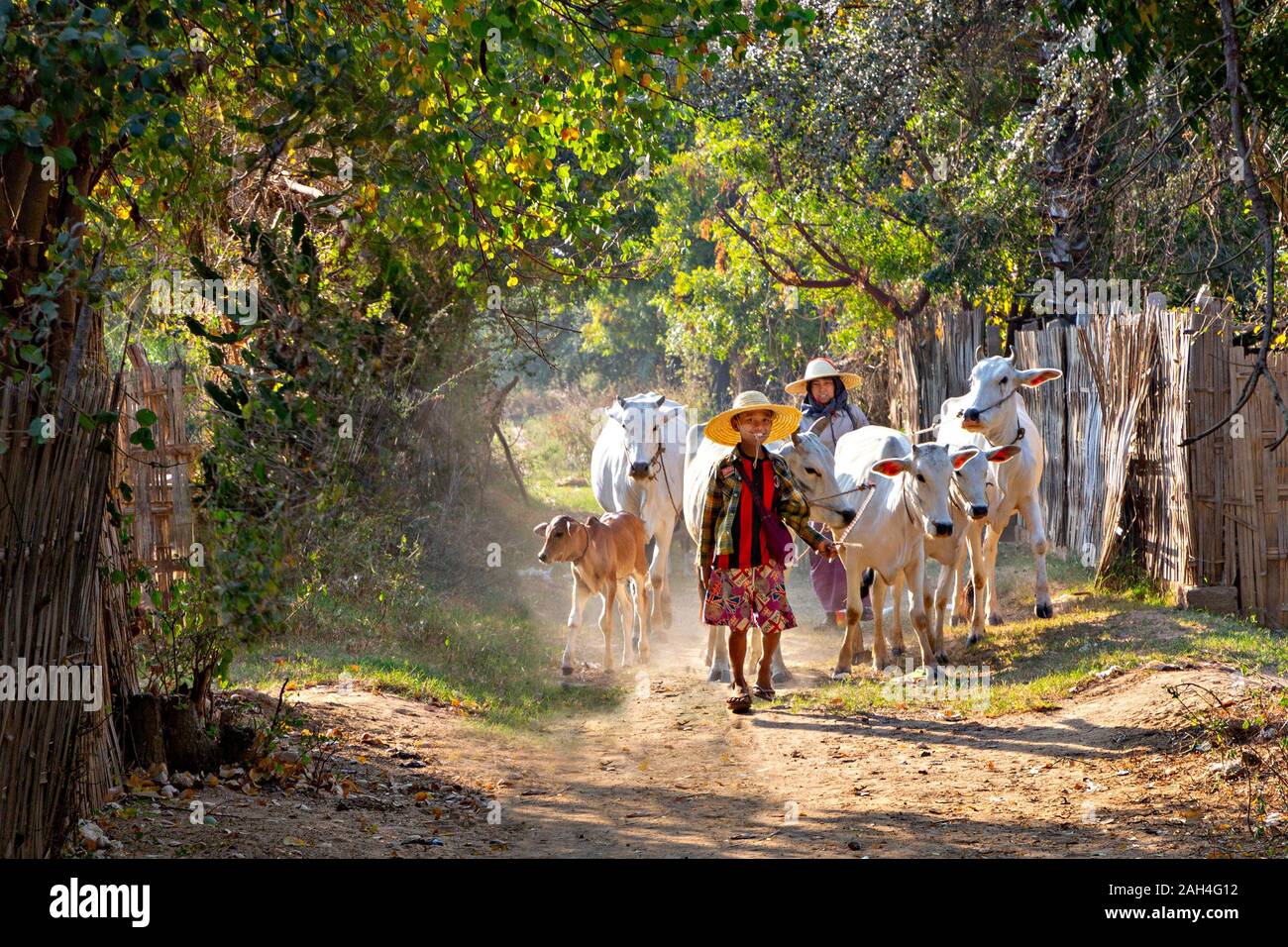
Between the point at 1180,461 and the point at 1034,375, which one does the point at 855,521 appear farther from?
the point at 1180,461

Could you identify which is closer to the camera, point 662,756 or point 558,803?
point 558,803

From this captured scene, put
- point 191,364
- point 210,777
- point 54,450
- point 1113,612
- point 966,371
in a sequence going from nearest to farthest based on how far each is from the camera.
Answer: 1. point 54,450
2. point 210,777
3. point 1113,612
4. point 191,364
5. point 966,371

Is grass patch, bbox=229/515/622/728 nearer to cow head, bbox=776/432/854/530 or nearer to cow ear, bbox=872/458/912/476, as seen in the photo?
cow head, bbox=776/432/854/530

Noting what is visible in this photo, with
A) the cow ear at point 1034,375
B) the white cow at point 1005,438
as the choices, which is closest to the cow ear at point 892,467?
the white cow at point 1005,438

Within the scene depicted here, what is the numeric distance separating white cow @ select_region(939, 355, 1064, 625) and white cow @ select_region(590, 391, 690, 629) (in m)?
2.61

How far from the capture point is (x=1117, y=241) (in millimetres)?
12180

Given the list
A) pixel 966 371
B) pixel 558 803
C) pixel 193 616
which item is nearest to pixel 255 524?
pixel 193 616

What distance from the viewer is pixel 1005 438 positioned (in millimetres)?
11250

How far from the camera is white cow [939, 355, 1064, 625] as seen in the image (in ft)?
36.2

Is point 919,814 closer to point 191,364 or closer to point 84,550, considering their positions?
point 84,550

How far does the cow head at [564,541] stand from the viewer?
10.6 meters

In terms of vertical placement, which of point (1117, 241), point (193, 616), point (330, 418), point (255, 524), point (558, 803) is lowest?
point (558, 803)

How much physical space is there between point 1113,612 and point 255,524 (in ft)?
23.6

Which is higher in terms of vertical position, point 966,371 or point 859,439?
point 966,371
